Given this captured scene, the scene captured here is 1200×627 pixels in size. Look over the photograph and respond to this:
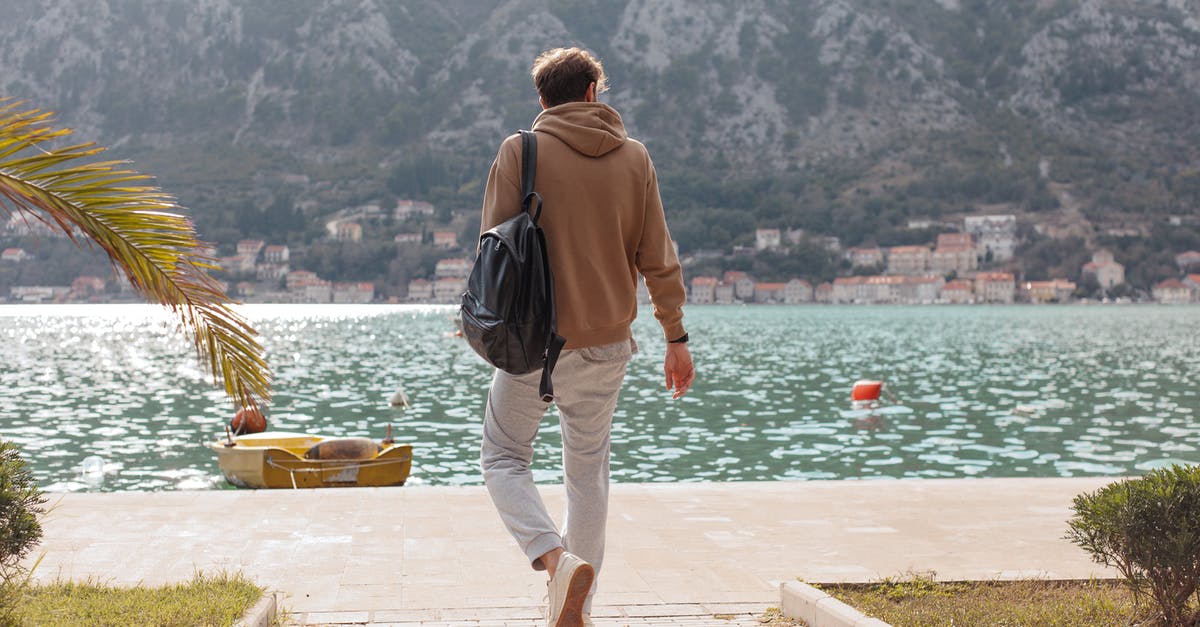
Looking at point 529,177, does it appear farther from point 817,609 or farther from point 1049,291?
point 1049,291

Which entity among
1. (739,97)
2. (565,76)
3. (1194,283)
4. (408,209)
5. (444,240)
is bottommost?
(1194,283)

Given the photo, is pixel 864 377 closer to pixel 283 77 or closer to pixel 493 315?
pixel 493 315

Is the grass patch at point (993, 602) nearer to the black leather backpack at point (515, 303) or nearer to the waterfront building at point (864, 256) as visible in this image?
the black leather backpack at point (515, 303)

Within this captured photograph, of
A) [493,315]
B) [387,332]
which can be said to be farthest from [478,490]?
[387,332]

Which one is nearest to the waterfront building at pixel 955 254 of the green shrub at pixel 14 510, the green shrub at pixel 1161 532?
the green shrub at pixel 1161 532

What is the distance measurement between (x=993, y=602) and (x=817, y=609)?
67 centimetres

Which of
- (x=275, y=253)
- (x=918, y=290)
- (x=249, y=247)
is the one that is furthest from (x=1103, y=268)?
(x=249, y=247)

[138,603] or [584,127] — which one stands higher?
[584,127]

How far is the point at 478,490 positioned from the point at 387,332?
7039 cm

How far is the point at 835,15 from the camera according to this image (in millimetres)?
170250

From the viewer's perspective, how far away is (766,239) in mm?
168875

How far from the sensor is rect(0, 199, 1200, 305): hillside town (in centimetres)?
16125

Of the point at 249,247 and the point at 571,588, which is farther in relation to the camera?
the point at 249,247

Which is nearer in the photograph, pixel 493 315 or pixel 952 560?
pixel 493 315
